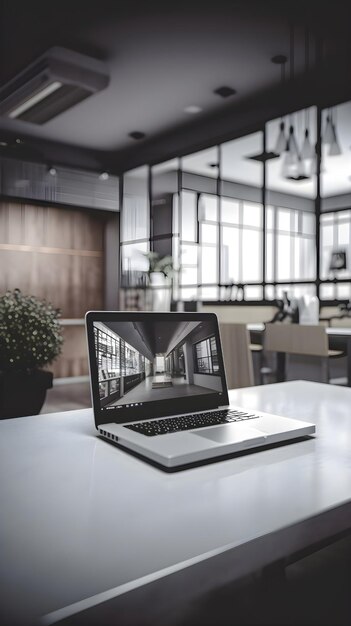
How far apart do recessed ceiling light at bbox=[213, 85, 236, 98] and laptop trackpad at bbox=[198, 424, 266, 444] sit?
4782mm

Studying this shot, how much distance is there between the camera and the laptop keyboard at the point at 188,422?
870mm

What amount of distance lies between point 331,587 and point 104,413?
20.7 inches

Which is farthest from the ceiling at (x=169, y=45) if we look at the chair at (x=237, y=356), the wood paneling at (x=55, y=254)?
the chair at (x=237, y=356)

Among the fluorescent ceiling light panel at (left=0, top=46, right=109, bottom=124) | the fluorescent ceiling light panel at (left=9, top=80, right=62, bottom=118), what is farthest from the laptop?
the fluorescent ceiling light panel at (left=9, top=80, right=62, bottom=118)

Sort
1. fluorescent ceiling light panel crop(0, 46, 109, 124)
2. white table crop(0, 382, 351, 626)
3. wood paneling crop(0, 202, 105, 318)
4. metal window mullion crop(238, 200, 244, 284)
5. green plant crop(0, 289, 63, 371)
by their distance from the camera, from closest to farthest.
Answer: white table crop(0, 382, 351, 626), green plant crop(0, 289, 63, 371), fluorescent ceiling light panel crop(0, 46, 109, 124), wood paneling crop(0, 202, 105, 318), metal window mullion crop(238, 200, 244, 284)

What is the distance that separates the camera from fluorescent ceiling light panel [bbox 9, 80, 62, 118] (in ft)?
14.8

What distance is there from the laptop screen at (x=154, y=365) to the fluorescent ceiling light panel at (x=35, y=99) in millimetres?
4050

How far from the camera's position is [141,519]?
57 centimetres

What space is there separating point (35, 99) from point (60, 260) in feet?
7.72

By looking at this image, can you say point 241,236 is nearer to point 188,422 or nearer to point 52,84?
point 52,84

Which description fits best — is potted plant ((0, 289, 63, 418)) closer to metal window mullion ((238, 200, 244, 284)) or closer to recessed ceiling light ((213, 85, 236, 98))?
recessed ceiling light ((213, 85, 236, 98))

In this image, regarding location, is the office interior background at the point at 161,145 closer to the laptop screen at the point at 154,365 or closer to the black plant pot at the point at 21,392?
the black plant pot at the point at 21,392

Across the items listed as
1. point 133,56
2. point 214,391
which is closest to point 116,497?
A: point 214,391

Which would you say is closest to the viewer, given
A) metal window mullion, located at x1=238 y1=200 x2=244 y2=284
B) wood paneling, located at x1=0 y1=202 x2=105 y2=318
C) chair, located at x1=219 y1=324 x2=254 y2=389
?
chair, located at x1=219 y1=324 x2=254 y2=389
